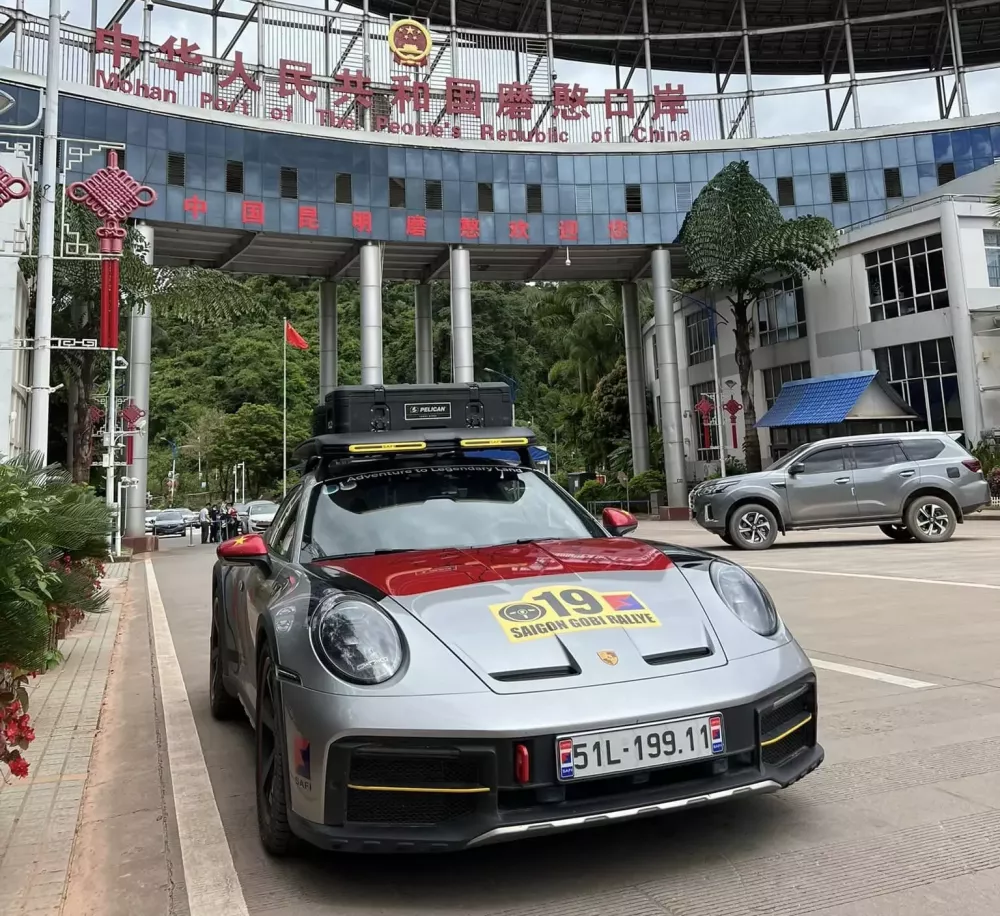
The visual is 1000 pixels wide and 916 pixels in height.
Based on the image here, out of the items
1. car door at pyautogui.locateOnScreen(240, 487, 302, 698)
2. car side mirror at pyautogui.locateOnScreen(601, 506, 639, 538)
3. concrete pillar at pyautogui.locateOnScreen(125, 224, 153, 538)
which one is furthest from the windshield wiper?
concrete pillar at pyautogui.locateOnScreen(125, 224, 153, 538)

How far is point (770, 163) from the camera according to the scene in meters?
40.3

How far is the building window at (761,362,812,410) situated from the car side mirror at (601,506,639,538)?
34847 millimetres

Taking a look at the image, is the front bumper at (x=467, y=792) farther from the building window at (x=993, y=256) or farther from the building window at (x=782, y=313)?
the building window at (x=782, y=313)

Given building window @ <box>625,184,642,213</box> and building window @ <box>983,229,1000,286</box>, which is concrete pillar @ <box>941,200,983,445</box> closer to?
building window @ <box>983,229,1000,286</box>

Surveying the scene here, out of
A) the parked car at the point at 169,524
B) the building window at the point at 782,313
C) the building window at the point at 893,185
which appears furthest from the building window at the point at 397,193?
the building window at the point at 893,185

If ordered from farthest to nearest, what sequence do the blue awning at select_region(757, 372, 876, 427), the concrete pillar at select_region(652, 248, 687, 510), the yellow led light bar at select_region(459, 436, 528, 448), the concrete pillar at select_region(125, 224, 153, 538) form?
the concrete pillar at select_region(652, 248, 687, 510) → the concrete pillar at select_region(125, 224, 153, 538) → the blue awning at select_region(757, 372, 876, 427) → the yellow led light bar at select_region(459, 436, 528, 448)

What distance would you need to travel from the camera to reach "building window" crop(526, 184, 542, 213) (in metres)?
40.0

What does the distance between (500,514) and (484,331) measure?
66.7 m

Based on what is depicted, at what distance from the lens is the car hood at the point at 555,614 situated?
2.78 meters

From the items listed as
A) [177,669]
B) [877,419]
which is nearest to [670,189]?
[877,419]

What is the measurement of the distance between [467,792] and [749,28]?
2047 inches

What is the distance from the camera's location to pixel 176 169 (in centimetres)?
3512

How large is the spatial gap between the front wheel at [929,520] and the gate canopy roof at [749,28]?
36.7 metres

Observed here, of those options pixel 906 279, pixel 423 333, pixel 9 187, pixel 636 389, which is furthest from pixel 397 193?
pixel 9 187
